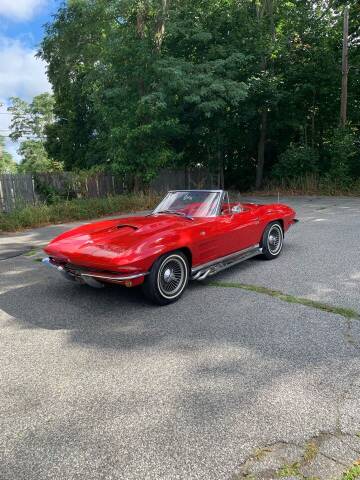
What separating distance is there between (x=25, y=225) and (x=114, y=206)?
2959 mm

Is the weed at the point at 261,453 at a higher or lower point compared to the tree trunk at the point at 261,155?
lower

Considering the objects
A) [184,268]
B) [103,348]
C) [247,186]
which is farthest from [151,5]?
[103,348]

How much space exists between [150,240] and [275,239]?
279cm

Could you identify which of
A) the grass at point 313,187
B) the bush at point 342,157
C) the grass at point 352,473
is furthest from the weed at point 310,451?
the bush at point 342,157

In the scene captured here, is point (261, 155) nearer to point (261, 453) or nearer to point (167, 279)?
point (167, 279)

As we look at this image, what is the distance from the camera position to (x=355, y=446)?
2.03 meters

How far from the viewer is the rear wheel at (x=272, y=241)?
19.1ft

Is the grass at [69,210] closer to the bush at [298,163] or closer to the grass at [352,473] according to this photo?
the bush at [298,163]

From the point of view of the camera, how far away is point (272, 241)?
603 centimetres

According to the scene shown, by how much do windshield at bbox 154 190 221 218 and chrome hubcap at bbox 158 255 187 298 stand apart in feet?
3.00

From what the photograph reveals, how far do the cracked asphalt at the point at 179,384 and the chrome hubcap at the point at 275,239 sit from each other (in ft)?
4.16

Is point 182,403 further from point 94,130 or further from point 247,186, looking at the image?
point 94,130

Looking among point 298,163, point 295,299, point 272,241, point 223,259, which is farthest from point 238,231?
point 298,163

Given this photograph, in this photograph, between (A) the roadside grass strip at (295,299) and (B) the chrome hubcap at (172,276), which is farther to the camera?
(B) the chrome hubcap at (172,276)
